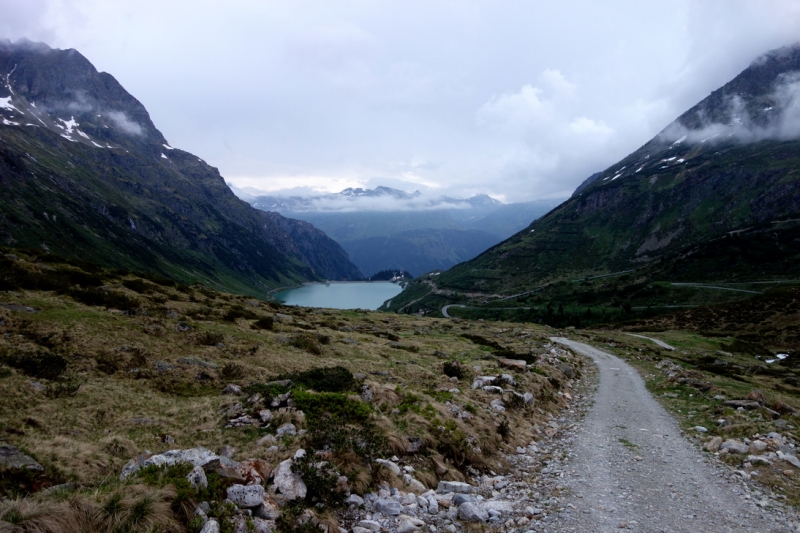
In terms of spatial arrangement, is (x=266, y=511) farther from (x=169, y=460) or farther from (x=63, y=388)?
(x=63, y=388)

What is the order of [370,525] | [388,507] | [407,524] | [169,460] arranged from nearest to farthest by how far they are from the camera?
[370,525], [407,524], [169,460], [388,507]

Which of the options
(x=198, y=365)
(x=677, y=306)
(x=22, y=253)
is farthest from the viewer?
(x=677, y=306)

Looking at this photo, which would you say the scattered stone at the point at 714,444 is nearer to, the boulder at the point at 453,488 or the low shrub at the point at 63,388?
the boulder at the point at 453,488

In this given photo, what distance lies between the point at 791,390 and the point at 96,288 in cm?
5681

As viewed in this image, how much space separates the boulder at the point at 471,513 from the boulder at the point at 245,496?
173 inches

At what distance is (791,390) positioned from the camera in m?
33.6

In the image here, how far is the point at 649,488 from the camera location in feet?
34.3

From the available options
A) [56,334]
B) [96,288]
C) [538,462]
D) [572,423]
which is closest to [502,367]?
[572,423]

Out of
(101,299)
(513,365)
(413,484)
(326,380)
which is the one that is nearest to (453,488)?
(413,484)

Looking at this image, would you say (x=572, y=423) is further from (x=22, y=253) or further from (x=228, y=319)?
(x=22, y=253)

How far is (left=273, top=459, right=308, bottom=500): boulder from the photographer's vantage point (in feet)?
26.5

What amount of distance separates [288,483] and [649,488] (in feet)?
31.2

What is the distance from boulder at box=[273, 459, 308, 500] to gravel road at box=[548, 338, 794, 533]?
5.41m

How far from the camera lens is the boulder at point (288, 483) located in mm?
8086
